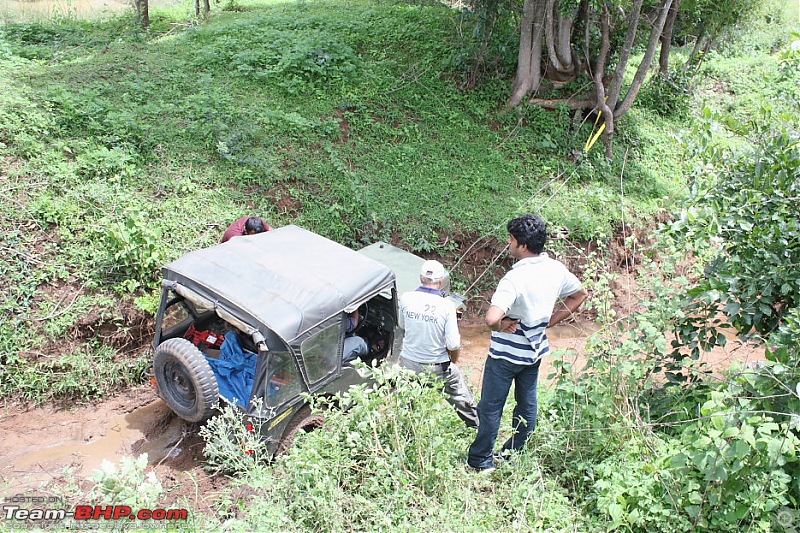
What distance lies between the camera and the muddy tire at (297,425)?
4930 millimetres

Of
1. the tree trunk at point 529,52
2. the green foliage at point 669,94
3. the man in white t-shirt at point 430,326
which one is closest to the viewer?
the man in white t-shirt at point 430,326

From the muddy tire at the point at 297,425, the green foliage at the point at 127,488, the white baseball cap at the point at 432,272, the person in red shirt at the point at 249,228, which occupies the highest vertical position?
the white baseball cap at the point at 432,272

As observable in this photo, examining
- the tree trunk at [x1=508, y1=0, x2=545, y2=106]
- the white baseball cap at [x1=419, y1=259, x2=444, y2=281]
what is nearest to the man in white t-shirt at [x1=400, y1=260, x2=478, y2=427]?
the white baseball cap at [x1=419, y1=259, x2=444, y2=281]

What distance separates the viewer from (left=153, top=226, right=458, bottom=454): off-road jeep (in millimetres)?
4723

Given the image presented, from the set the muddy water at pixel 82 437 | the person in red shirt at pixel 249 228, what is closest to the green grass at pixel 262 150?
the muddy water at pixel 82 437

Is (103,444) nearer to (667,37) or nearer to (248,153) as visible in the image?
(248,153)

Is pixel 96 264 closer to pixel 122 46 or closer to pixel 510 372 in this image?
pixel 510 372

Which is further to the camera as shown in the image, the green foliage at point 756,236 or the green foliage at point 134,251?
the green foliage at point 134,251

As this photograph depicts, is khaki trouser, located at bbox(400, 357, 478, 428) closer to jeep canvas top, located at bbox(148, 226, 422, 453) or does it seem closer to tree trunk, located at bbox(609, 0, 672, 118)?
jeep canvas top, located at bbox(148, 226, 422, 453)

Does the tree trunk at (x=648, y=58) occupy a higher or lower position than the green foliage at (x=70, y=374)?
higher

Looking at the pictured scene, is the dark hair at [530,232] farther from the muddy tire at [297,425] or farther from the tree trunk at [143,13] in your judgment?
the tree trunk at [143,13]

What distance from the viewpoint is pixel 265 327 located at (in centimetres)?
466

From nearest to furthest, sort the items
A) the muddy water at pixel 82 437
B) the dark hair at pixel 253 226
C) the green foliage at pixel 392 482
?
the green foliage at pixel 392 482, the muddy water at pixel 82 437, the dark hair at pixel 253 226

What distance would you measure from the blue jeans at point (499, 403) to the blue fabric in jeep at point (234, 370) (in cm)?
187
